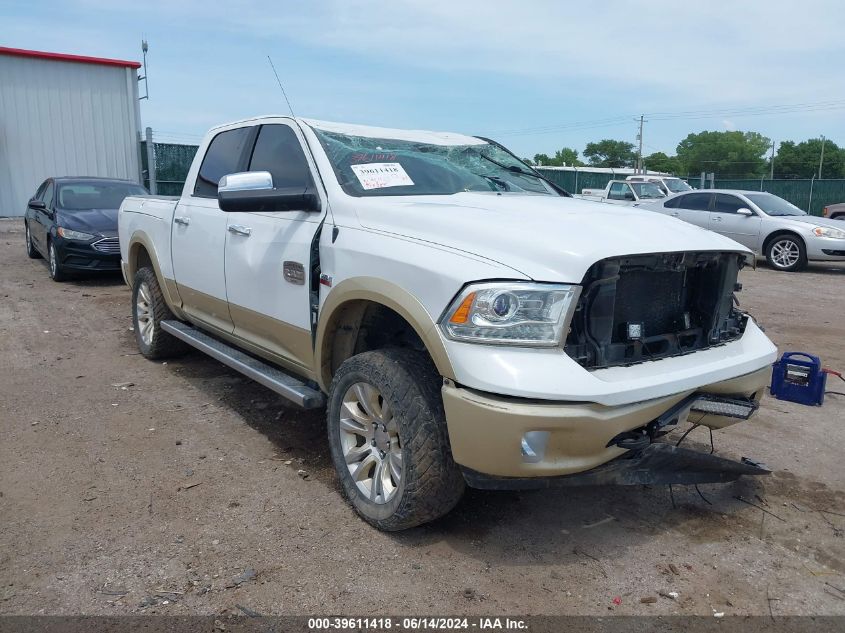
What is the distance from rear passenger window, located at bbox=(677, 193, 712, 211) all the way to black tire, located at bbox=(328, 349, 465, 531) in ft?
42.9

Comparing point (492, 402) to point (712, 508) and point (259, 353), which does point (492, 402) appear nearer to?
point (712, 508)

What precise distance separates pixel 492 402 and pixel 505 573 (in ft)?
2.78

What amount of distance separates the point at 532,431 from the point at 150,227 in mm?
4163

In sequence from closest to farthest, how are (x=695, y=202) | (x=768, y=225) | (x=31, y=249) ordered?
(x=31, y=249) → (x=768, y=225) → (x=695, y=202)

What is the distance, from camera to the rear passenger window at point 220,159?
470cm

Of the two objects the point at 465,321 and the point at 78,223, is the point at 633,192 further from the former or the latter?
the point at 465,321

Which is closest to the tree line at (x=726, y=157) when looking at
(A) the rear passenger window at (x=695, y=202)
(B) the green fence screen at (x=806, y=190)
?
(B) the green fence screen at (x=806, y=190)

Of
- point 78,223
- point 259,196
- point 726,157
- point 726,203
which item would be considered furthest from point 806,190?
point 726,157

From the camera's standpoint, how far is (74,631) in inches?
100

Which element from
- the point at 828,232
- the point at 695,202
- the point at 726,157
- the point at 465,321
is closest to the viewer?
the point at 465,321

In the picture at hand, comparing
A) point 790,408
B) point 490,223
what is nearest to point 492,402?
point 490,223

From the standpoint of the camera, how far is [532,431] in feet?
8.47

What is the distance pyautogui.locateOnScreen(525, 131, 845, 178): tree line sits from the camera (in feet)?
289

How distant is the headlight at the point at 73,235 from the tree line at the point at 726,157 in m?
79.0
